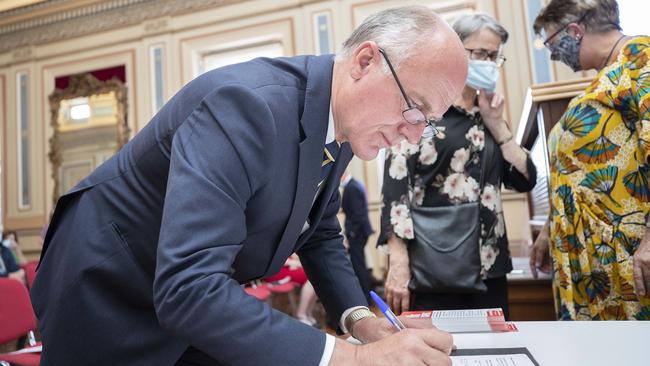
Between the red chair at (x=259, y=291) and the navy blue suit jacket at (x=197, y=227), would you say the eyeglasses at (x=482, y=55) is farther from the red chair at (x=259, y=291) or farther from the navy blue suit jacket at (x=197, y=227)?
the red chair at (x=259, y=291)

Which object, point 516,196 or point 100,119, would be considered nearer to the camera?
point 516,196

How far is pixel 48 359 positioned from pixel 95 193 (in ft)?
0.95

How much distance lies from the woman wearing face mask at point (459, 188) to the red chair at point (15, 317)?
1.50 metres

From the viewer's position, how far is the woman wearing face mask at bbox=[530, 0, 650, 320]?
135cm

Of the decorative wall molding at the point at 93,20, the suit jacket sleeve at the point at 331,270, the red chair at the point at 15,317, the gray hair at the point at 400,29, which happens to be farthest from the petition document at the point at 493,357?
the decorative wall molding at the point at 93,20

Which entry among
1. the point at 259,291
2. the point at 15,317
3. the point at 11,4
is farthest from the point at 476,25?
the point at 11,4

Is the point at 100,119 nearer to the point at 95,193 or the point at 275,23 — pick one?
the point at 275,23

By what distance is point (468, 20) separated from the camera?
1646 millimetres

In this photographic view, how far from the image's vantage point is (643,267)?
4.06ft

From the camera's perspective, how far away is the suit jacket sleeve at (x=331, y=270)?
1119mm

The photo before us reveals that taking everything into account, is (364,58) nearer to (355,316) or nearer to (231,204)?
(231,204)

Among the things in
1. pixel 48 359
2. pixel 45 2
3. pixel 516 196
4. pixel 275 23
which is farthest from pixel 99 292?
pixel 45 2

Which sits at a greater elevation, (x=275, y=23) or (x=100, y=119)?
(x=275, y=23)

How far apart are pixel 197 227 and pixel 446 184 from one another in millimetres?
1070
